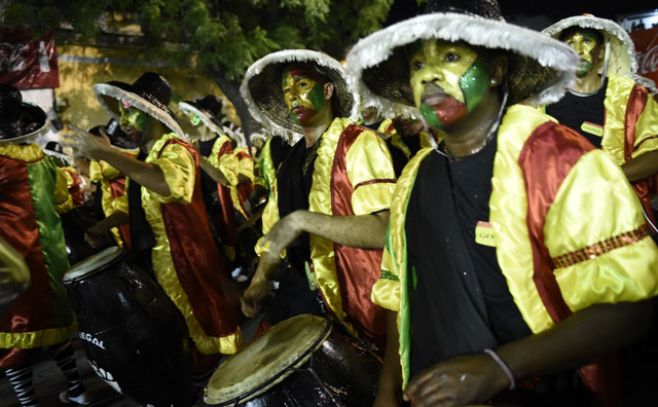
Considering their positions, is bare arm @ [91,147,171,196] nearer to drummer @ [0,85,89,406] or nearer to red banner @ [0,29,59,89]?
drummer @ [0,85,89,406]

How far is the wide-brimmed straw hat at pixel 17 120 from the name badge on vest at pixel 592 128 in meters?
4.45

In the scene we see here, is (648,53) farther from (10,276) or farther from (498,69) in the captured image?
(10,276)

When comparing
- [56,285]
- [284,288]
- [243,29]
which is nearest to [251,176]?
[56,285]

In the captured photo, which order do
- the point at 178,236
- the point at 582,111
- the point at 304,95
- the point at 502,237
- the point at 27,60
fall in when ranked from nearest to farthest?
the point at 502,237 → the point at 304,95 → the point at 582,111 → the point at 178,236 → the point at 27,60

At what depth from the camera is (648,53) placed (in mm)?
11992

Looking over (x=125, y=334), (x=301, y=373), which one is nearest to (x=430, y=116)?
(x=301, y=373)

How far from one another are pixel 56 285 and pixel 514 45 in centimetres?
443

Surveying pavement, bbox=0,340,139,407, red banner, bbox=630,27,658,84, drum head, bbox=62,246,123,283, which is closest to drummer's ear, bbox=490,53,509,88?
drum head, bbox=62,246,123,283

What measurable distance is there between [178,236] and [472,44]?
3258 millimetres

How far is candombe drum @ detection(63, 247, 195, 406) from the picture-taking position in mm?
3754

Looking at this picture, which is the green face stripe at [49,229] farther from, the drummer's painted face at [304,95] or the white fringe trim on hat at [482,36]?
the white fringe trim on hat at [482,36]

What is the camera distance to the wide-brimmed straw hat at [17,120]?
4.78 m

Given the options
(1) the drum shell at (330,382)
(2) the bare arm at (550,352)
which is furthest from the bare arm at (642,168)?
(2) the bare arm at (550,352)

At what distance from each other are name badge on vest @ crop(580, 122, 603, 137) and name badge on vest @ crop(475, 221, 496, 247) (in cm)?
273
